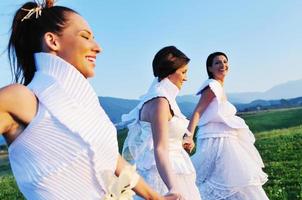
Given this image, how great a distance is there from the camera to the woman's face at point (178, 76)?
6.29 m

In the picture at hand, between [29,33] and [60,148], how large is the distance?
0.72 metres

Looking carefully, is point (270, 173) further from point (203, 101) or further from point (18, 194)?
point (203, 101)

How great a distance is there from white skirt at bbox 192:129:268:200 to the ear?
591 centimetres

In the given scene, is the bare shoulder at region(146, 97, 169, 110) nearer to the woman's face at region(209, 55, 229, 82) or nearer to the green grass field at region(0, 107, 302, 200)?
the woman's face at region(209, 55, 229, 82)

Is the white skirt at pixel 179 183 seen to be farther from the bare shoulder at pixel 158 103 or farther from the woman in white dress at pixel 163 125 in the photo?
the bare shoulder at pixel 158 103

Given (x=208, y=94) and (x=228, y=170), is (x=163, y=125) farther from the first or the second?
(x=228, y=170)

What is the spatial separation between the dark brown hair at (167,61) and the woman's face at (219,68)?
9.22 ft

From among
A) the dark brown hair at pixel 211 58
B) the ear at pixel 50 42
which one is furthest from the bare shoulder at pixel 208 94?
the ear at pixel 50 42

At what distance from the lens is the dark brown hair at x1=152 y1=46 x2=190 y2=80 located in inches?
248

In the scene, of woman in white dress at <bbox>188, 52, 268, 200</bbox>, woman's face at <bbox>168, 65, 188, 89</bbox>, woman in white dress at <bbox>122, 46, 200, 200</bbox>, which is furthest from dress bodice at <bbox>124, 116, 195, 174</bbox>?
woman in white dress at <bbox>188, 52, 268, 200</bbox>

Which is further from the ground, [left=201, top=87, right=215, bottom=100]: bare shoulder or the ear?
the ear

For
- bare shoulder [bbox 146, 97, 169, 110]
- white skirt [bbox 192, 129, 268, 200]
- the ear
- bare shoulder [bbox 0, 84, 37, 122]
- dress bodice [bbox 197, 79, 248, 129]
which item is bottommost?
white skirt [bbox 192, 129, 268, 200]

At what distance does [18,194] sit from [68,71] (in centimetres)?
1410

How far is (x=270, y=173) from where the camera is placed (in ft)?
51.1
